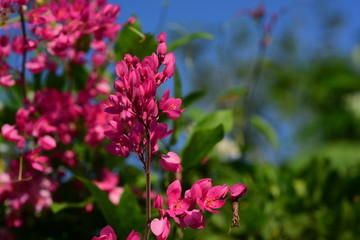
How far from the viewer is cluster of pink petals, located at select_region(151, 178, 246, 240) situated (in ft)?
1.55

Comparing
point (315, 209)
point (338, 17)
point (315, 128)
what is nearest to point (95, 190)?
point (315, 209)

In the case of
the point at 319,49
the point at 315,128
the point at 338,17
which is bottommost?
A: the point at 315,128

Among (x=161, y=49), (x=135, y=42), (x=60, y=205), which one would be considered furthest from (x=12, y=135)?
(x=161, y=49)

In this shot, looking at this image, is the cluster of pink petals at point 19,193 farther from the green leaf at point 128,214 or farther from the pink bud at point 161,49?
the pink bud at point 161,49

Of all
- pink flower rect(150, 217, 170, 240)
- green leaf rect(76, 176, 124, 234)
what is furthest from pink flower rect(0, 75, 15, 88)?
pink flower rect(150, 217, 170, 240)

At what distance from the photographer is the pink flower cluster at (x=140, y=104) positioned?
48cm

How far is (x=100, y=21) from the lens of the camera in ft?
2.66

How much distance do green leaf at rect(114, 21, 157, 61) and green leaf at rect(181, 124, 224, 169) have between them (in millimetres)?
202

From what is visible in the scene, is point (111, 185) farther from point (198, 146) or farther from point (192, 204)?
point (192, 204)

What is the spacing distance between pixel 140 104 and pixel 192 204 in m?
0.13

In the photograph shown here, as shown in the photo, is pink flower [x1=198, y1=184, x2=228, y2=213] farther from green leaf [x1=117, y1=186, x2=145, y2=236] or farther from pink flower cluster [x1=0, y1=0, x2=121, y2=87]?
pink flower cluster [x1=0, y1=0, x2=121, y2=87]

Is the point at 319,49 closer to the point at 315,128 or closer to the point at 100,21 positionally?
the point at 315,128

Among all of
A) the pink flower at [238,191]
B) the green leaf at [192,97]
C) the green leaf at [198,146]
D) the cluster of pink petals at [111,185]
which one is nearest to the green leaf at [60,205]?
the cluster of pink petals at [111,185]

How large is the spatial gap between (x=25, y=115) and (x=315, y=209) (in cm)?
93
